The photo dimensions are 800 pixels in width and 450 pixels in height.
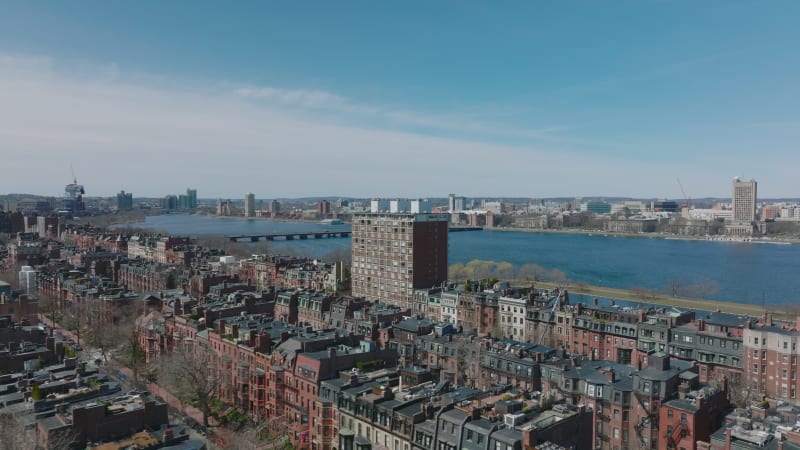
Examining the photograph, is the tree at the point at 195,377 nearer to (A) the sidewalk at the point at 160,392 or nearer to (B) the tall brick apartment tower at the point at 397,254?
(A) the sidewalk at the point at 160,392

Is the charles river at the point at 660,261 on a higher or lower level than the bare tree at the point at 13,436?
lower

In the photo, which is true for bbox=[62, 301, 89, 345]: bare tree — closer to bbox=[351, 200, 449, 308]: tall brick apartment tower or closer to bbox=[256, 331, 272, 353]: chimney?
bbox=[256, 331, 272, 353]: chimney

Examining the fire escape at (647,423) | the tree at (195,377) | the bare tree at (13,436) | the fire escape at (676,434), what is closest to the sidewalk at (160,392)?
the tree at (195,377)

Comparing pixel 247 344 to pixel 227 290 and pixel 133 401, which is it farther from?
pixel 227 290

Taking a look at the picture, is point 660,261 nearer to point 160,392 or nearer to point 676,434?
point 676,434

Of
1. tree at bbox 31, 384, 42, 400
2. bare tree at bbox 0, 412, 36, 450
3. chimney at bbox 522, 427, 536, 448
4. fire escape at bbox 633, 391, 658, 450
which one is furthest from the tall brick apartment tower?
bare tree at bbox 0, 412, 36, 450

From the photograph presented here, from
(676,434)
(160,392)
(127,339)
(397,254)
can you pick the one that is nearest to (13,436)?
(160,392)
